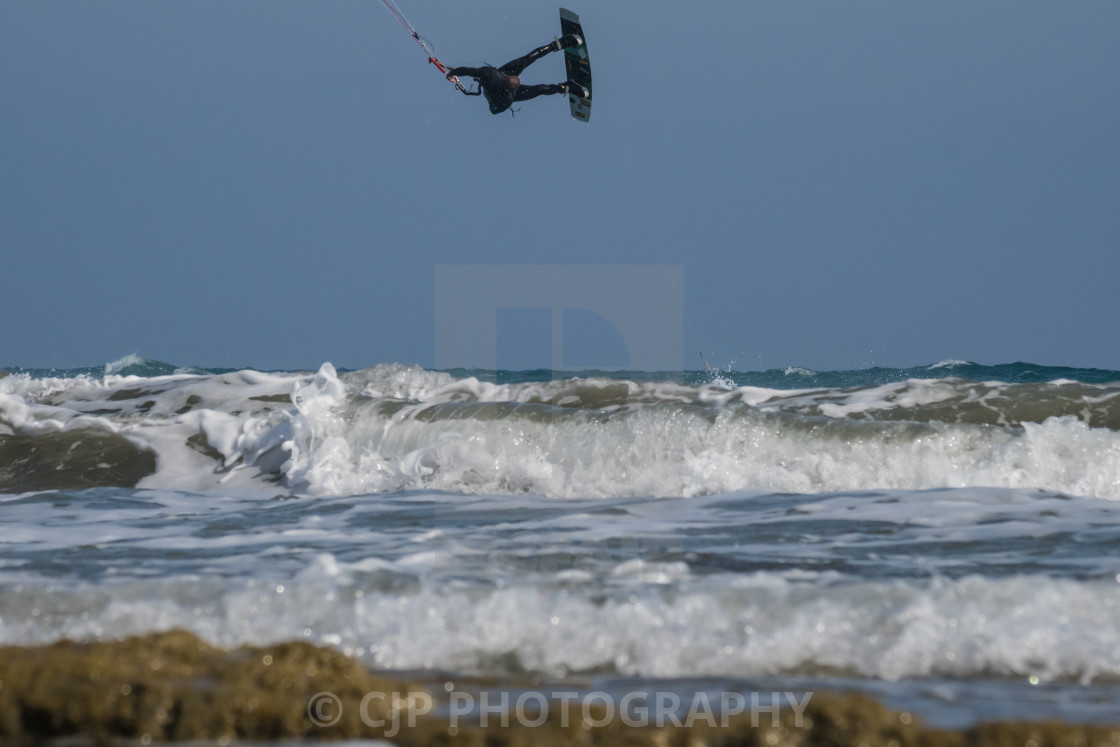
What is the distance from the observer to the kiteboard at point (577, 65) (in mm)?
9539

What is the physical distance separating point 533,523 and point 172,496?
3016 mm

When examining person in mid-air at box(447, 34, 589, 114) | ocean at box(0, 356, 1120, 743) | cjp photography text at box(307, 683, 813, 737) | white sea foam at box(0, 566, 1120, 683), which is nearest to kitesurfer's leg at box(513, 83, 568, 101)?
person in mid-air at box(447, 34, 589, 114)

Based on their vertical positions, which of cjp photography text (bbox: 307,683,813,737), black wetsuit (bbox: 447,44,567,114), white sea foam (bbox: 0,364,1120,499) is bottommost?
cjp photography text (bbox: 307,683,813,737)

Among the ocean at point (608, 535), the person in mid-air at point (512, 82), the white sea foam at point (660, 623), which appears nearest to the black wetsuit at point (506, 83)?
the person in mid-air at point (512, 82)

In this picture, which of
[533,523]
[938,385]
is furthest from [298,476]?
[938,385]

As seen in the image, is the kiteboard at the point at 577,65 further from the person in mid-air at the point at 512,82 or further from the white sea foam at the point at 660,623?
the white sea foam at the point at 660,623

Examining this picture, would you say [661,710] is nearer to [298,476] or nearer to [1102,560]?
[1102,560]

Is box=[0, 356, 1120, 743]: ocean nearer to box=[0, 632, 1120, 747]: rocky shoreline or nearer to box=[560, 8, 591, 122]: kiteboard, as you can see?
box=[0, 632, 1120, 747]: rocky shoreline

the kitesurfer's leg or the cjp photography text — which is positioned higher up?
the kitesurfer's leg

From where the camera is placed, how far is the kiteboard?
9539mm

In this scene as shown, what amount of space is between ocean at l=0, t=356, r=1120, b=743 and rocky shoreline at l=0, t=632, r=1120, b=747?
0.35 meters

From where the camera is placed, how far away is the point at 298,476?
706cm

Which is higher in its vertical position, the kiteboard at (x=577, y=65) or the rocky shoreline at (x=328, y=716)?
the kiteboard at (x=577, y=65)

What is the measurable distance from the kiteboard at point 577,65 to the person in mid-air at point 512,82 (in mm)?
48
